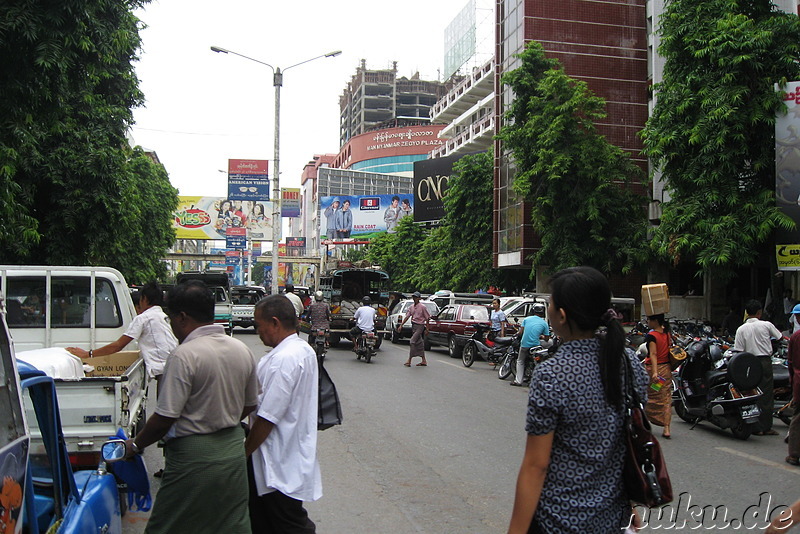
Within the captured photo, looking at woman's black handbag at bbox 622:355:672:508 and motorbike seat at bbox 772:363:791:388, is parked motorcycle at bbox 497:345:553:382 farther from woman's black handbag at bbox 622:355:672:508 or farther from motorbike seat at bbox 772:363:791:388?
woman's black handbag at bbox 622:355:672:508

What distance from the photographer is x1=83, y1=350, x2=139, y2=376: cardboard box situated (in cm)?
788

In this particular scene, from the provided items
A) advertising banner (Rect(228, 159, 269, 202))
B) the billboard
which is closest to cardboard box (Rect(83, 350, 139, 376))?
advertising banner (Rect(228, 159, 269, 202))

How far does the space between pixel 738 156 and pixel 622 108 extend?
1393 centimetres

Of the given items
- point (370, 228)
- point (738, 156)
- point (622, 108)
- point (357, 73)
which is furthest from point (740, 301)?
point (357, 73)

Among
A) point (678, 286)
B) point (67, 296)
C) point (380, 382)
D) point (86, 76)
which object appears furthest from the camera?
point (678, 286)

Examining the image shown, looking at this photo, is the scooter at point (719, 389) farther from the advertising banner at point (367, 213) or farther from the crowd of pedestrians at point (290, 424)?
the advertising banner at point (367, 213)

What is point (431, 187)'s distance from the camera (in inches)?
2153

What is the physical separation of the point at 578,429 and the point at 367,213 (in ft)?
246

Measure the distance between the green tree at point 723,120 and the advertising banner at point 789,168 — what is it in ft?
0.93

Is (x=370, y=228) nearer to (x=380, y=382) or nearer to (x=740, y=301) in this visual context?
(x=740, y=301)

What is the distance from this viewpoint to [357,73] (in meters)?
136

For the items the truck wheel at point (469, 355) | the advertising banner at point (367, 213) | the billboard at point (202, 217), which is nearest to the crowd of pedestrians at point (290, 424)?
the truck wheel at point (469, 355)

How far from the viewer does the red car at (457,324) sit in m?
20.9

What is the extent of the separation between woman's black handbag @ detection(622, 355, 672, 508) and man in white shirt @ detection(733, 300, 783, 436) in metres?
7.82
